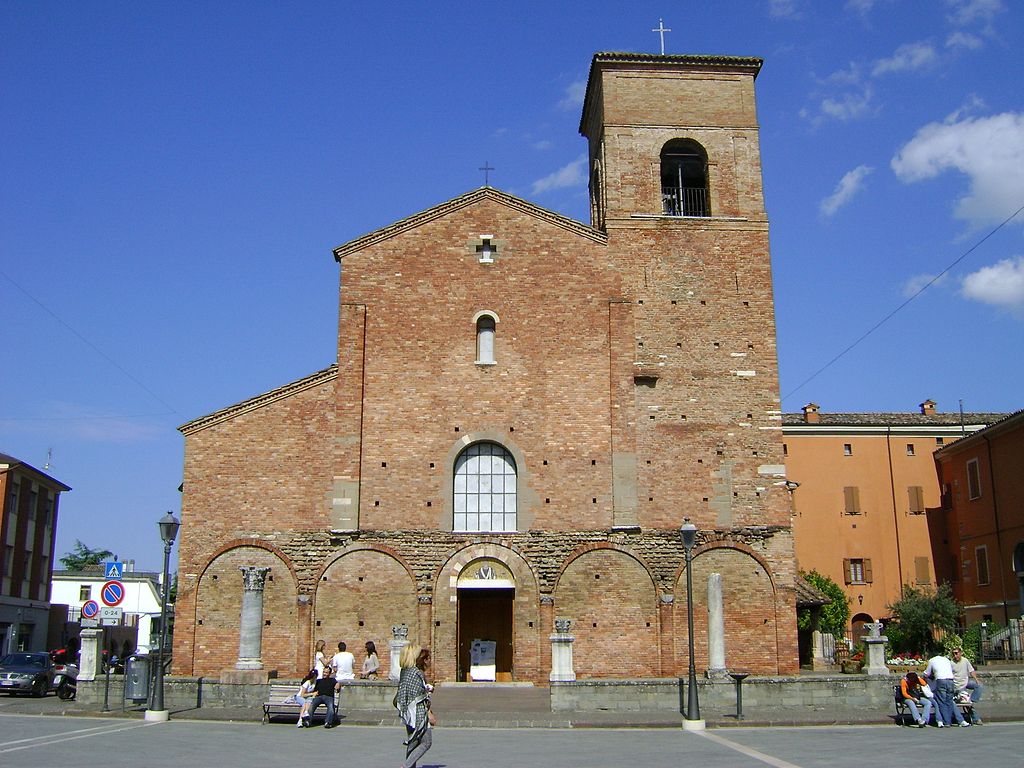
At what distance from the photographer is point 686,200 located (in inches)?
1131

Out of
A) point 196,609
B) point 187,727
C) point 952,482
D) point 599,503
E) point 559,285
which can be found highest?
point 559,285

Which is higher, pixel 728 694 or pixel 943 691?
pixel 943 691

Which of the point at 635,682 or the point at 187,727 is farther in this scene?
the point at 635,682

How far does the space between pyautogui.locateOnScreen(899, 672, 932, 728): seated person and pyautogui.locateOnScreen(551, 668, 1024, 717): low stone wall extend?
1.96 meters

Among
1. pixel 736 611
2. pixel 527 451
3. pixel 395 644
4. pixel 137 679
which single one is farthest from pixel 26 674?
pixel 736 611

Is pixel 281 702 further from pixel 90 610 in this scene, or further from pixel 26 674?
pixel 26 674

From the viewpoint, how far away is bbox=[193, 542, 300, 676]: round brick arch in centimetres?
2484

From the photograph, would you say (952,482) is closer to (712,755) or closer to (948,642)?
(948,642)

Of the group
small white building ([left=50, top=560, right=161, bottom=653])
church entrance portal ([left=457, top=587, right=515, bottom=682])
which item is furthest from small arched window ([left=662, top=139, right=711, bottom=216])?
small white building ([left=50, top=560, right=161, bottom=653])

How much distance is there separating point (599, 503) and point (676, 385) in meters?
3.80

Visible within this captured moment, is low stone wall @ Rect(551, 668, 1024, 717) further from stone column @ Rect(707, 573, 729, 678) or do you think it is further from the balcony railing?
the balcony railing

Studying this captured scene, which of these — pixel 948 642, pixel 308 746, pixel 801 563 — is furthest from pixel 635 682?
pixel 801 563

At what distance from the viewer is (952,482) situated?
43719mm

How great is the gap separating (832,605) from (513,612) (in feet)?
70.2
